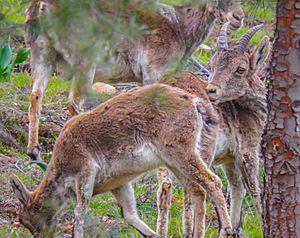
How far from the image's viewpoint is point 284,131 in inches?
221

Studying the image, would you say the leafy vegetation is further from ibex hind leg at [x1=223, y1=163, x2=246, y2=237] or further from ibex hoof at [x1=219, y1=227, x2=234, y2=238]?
ibex hoof at [x1=219, y1=227, x2=234, y2=238]

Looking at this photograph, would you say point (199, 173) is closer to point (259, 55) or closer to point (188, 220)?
point (188, 220)

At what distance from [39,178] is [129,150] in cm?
235

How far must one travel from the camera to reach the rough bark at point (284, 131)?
5.51m

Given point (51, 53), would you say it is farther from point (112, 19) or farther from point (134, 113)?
point (112, 19)

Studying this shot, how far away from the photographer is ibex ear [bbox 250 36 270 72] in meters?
8.27

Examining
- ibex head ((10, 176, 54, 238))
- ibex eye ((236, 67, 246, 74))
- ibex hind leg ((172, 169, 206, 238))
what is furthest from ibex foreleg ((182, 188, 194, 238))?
ibex eye ((236, 67, 246, 74))

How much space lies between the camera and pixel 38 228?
756cm

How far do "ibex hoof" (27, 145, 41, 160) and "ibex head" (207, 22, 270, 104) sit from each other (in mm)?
2270

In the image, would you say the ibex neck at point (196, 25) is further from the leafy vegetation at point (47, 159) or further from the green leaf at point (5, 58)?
the green leaf at point (5, 58)

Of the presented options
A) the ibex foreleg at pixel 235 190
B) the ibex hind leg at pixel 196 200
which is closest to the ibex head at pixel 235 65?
the ibex foreleg at pixel 235 190

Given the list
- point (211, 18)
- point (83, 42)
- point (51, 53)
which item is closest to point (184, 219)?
point (51, 53)

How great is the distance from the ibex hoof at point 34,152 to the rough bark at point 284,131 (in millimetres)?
4248

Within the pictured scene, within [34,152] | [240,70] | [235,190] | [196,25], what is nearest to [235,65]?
[240,70]
